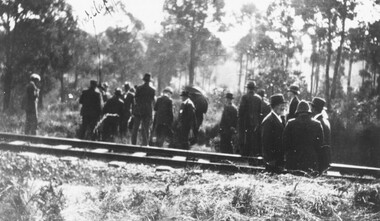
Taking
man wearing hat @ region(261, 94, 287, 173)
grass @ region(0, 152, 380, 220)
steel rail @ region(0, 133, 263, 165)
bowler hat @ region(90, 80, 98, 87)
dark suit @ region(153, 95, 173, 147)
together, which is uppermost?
bowler hat @ region(90, 80, 98, 87)

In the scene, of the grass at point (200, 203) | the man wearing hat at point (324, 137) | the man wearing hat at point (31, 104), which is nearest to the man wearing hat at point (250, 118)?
the man wearing hat at point (324, 137)

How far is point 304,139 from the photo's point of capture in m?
5.61

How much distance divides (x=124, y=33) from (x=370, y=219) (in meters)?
47.3

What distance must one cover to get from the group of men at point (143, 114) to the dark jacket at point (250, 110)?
49.7 inches

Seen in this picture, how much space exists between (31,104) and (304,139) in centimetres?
853

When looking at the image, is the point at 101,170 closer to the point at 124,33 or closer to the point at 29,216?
the point at 29,216

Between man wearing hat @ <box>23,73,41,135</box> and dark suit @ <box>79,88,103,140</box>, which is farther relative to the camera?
man wearing hat @ <box>23,73,41,135</box>

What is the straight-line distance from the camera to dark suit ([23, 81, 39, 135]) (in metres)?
11.2

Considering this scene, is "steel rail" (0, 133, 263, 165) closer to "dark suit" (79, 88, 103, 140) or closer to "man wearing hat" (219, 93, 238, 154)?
"dark suit" (79, 88, 103, 140)

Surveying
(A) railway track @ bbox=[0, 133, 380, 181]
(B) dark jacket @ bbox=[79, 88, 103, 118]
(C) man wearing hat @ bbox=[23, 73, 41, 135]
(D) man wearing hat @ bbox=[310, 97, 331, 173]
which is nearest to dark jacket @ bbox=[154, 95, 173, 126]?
(B) dark jacket @ bbox=[79, 88, 103, 118]

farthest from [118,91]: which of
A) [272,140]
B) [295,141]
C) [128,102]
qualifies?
[295,141]

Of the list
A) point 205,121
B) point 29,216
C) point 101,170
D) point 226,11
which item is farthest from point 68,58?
point 29,216

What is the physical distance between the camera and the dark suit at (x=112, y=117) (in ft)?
37.5

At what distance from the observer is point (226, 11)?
→ 2369 centimetres
